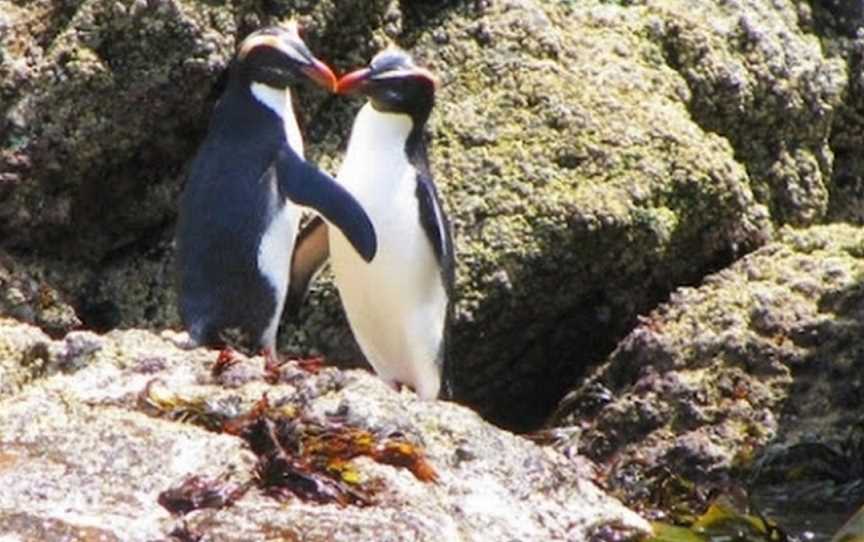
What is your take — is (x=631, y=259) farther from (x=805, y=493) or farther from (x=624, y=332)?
(x=805, y=493)

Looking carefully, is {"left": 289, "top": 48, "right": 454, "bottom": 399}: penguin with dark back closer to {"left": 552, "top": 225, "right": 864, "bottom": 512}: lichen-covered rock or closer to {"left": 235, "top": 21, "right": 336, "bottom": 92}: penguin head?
{"left": 235, "top": 21, "right": 336, "bottom": 92}: penguin head

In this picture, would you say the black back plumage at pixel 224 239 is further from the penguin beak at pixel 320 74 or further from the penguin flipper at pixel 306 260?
the penguin flipper at pixel 306 260

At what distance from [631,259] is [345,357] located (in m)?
1.19

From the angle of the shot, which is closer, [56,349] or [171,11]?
[56,349]

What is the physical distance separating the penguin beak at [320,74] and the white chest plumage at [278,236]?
17 centimetres

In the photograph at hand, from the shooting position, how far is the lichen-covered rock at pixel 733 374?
382 inches

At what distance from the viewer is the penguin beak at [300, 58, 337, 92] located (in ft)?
33.5

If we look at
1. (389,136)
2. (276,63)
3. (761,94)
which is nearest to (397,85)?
(389,136)

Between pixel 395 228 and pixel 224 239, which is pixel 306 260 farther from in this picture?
pixel 224 239

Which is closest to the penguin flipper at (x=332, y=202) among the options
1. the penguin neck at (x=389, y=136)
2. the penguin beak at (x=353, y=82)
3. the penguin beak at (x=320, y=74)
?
the penguin beak at (x=320, y=74)

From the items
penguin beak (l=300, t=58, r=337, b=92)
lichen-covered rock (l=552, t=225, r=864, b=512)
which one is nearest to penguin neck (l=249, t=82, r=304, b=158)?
penguin beak (l=300, t=58, r=337, b=92)

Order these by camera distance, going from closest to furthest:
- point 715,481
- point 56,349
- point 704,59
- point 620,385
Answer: point 56,349
point 715,481
point 620,385
point 704,59

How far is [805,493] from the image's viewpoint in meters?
9.43

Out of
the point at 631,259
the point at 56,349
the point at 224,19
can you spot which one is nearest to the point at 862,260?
the point at 631,259
